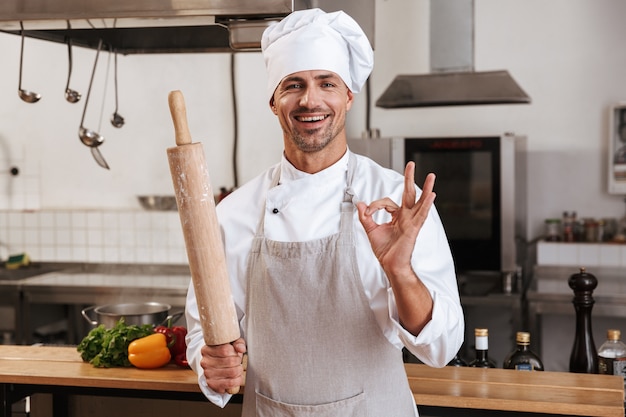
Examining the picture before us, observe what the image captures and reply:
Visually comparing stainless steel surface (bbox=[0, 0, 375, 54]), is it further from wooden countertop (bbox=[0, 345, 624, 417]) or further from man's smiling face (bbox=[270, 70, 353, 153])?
wooden countertop (bbox=[0, 345, 624, 417])

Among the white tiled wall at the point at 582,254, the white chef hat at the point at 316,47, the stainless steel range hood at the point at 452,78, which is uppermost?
the stainless steel range hood at the point at 452,78

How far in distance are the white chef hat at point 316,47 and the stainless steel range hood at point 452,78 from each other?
2.49 meters

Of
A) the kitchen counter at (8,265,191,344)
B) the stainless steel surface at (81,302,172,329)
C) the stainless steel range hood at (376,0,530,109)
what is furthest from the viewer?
the kitchen counter at (8,265,191,344)

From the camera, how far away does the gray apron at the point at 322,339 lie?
181 cm

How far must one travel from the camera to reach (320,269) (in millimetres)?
1829

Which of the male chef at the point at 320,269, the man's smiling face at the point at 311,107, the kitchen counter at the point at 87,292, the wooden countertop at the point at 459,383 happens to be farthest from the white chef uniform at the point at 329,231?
the kitchen counter at the point at 87,292

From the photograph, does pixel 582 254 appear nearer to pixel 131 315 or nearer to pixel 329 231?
pixel 131 315

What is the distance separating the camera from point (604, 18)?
4918 millimetres

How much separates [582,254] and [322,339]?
3241 millimetres

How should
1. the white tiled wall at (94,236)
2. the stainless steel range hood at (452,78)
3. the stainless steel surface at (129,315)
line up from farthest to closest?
the white tiled wall at (94,236) → the stainless steel range hood at (452,78) → the stainless steel surface at (129,315)

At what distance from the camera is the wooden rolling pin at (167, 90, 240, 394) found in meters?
1.40

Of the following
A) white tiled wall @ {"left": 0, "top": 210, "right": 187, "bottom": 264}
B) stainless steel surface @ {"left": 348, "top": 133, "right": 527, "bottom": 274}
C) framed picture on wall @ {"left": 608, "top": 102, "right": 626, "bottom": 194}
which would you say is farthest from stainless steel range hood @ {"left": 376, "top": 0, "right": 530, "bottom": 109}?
white tiled wall @ {"left": 0, "top": 210, "right": 187, "bottom": 264}

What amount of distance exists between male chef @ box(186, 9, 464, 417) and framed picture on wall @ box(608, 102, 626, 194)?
323 cm

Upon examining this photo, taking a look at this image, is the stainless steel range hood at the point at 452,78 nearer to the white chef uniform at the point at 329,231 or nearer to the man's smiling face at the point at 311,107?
the white chef uniform at the point at 329,231
